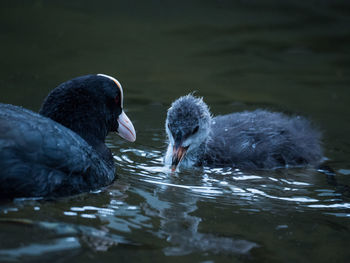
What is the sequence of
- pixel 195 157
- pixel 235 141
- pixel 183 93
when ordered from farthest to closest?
pixel 183 93, pixel 235 141, pixel 195 157

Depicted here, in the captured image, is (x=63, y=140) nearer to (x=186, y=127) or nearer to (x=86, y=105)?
(x=86, y=105)

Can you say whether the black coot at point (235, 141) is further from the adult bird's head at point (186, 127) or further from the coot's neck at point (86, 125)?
the coot's neck at point (86, 125)

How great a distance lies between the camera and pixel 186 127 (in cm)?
670

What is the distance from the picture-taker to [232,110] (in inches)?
365

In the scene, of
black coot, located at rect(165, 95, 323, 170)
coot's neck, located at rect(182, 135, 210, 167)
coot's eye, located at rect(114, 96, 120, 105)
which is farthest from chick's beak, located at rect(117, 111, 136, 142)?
coot's neck, located at rect(182, 135, 210, 167)

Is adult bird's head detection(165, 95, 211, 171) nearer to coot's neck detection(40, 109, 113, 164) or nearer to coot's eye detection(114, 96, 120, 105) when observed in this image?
coot's eye detection(114, 96, 120, 105)

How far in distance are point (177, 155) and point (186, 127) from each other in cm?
38

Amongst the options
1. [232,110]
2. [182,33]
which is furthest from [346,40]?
[232,110]

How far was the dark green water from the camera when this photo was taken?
14.8ft

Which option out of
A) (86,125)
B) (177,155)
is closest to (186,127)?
(177,155)

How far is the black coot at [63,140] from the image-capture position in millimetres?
4859

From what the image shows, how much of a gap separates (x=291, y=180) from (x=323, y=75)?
5103 millimetres

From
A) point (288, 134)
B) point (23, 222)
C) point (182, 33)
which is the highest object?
point (182, 33)

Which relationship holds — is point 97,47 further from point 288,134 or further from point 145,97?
point 288,134
